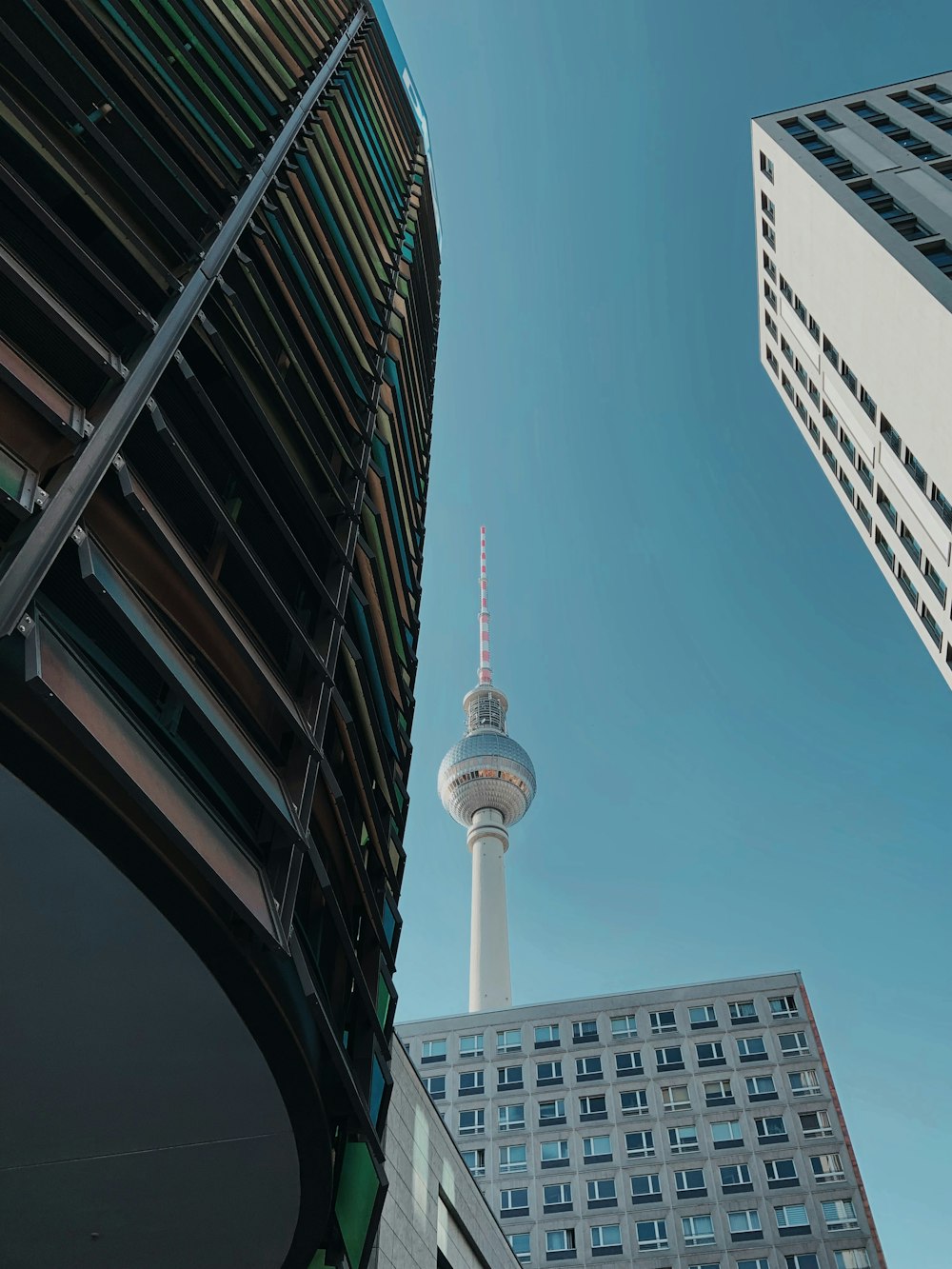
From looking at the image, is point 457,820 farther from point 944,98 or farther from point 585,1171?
point 944,98

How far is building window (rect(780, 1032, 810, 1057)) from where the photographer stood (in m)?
60.3

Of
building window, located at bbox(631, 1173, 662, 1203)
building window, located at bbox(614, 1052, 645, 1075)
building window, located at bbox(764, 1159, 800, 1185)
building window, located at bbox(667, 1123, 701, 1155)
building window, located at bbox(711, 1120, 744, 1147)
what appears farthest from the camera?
building window, located at bbox(614, 1052, 645, 1075)

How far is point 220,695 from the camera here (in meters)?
10.9

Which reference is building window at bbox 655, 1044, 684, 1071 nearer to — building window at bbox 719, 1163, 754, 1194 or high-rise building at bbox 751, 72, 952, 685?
building window at bbox 719, 1163, 754, 1194

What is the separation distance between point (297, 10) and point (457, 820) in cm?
11185

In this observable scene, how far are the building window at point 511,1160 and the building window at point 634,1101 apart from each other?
6.24 metres

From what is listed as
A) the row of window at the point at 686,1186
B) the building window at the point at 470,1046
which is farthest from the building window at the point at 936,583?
the building window at the point at 470,1046

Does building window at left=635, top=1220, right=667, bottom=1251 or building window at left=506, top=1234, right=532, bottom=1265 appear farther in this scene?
building window at left=506, top=1234, right=532, bottom=1265

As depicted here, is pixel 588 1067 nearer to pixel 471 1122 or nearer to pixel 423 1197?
pixel 471 1122

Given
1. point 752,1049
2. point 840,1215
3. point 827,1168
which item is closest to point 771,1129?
point 827,1168

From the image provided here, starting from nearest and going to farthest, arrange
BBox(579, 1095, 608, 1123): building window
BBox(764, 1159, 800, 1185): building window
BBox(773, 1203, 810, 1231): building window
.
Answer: BBox(773, 1203, 810, 1231): building window
BBox(764, 1159, 800, 1185): building window
BBox(579, 1095, 608, 1123): building window

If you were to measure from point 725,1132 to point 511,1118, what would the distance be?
486 inches

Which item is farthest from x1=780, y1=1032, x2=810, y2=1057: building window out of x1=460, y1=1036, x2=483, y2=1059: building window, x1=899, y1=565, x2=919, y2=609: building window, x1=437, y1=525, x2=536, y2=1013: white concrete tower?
x1=437, y1=525, x2=536, y2=1013: white concrete tower

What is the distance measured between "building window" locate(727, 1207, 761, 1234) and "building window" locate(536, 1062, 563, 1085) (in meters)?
12.6
